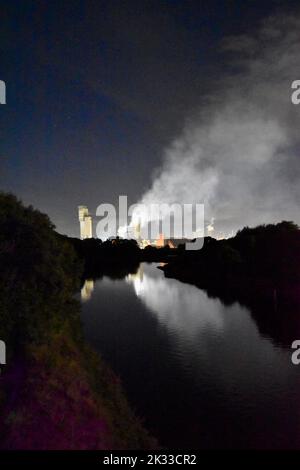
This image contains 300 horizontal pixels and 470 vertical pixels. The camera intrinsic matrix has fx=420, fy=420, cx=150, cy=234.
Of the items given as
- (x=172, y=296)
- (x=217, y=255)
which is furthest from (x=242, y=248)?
(x=172, y=296)

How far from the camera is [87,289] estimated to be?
224 feet

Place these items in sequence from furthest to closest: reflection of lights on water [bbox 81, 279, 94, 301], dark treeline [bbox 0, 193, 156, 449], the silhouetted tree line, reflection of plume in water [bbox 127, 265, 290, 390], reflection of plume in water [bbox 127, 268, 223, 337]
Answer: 1. reflection of lights on water [bbox 81, 279, 94, 301]
2. the silhouetted tree line
3. reflection of plume in water [bbox 127, 268, 223, 337]
4. reflection of plume in water [bbox 127, 265, 290, 390]
5. dark treeline [bbox 0, 193, 156, 449]

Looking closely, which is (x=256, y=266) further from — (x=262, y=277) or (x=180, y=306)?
(x=180, y=306)

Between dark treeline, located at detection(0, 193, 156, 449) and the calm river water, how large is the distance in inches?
170

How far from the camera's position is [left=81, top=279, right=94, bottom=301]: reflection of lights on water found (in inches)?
2346

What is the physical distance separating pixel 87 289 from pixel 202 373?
43.2 m

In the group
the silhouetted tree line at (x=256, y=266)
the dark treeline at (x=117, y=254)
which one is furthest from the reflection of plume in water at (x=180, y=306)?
the dark treeline at (x=117, y=254)

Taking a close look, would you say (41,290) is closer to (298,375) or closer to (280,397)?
(280,397)

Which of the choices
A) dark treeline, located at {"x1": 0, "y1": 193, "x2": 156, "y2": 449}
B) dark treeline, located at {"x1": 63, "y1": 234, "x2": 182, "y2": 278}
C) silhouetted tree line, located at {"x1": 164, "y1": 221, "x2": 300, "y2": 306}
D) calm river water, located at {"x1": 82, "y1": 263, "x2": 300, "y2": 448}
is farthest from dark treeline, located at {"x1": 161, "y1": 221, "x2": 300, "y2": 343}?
dark treeline, located at {"x1": 63, "y1": 234, "x2": 182, "y2": 278}

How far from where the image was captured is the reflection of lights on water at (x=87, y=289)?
59588 millimetres

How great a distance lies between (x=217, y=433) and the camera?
64.1 ft

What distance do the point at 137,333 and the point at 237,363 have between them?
11.3 metres

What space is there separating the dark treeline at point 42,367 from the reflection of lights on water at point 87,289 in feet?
135

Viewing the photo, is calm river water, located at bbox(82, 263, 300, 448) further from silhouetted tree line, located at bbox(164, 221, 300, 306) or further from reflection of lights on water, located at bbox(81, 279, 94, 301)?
silhouetted tree line, located at bbox(164, 221, 300, 306)
